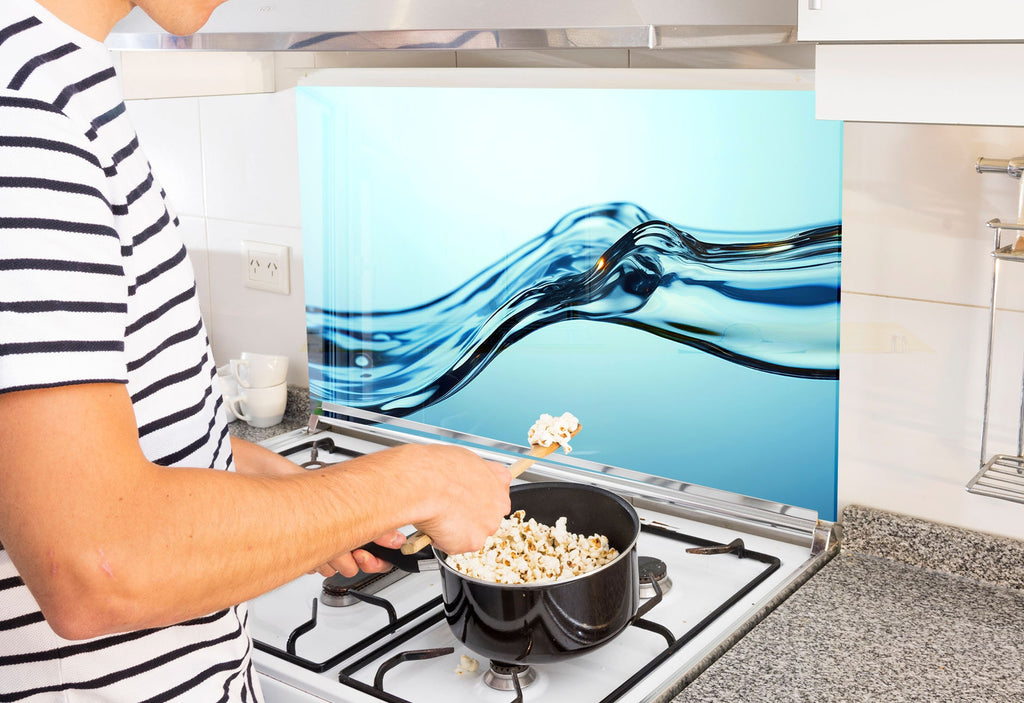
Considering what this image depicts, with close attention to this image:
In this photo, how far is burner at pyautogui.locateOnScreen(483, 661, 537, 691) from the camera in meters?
1.02

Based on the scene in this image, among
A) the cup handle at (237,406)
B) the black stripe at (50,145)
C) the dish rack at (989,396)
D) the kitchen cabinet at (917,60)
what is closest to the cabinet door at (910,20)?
the kitchen cabinet at (917,60)

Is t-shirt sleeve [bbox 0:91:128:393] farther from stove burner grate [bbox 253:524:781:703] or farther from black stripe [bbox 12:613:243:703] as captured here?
stove burner grate [bbox 253:524:781:703]

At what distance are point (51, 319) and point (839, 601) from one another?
930mm

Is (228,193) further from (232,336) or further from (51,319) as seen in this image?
(51,319)

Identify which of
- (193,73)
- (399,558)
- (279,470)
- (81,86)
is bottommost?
(399,558)

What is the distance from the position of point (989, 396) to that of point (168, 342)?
87cm

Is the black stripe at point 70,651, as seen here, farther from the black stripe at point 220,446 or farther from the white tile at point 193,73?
the white tile at point 193,73

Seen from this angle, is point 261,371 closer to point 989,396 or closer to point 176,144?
point 176,144

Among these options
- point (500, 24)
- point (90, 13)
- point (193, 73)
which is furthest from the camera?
point (193, 73)

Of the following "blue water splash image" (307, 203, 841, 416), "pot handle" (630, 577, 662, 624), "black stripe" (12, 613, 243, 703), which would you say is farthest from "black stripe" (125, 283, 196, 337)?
"blue water splash image" (307, 203, 841, 416)

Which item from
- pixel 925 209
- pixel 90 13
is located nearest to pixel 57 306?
pixel 90 13

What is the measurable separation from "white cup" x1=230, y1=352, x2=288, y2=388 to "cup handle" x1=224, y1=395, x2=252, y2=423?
0.03 m

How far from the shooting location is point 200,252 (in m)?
1.86

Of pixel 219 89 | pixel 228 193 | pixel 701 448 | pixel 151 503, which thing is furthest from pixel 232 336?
pixel 151 503
